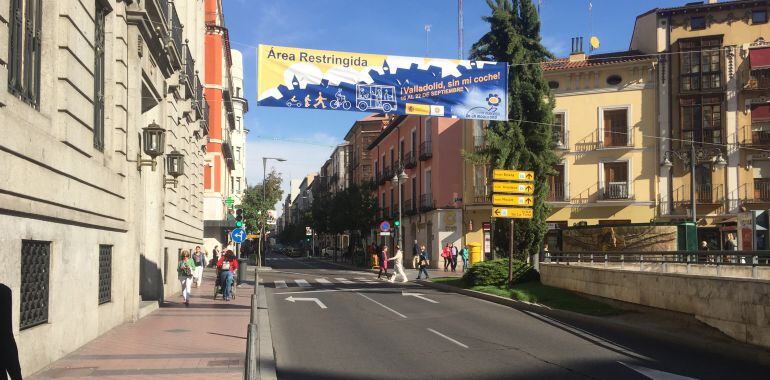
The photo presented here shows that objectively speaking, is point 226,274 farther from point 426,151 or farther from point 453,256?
point 426,151

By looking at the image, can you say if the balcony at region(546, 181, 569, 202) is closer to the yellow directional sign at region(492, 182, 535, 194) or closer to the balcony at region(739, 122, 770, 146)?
the balcony at region(739, 122, 770, 146)

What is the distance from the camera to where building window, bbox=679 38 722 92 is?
3841 centimetres

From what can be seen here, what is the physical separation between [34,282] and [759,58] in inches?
1514

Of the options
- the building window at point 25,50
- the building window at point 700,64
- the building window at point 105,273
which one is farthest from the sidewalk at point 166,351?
the building window at point 700,64

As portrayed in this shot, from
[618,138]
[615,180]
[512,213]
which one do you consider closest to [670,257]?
[512,213]

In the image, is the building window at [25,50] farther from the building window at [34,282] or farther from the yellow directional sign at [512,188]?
the yellow directional sign at [512,188]

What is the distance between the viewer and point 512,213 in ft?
72.0

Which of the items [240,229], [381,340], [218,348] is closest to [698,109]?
[240,229]

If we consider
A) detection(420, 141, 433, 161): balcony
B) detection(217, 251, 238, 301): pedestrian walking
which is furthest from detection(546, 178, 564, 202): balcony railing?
detection(217, 251, 238, 301): pedestrian walking

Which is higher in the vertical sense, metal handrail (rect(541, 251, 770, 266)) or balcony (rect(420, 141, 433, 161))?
balcony (rect(420, 141, 433, 161))

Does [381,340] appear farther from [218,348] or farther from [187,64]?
[187,64]

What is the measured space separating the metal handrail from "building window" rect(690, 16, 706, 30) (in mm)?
21293

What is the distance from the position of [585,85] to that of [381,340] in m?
32.0

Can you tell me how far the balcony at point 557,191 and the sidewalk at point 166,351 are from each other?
90.6 ft
